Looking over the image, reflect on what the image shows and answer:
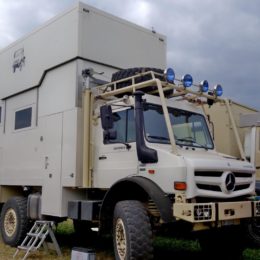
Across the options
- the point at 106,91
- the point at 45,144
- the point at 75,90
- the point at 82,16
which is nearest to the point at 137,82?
the point at 106,91

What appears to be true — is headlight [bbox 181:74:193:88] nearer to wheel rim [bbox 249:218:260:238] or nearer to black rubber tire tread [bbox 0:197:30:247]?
wheel rim [bbox 249:218:260:238]

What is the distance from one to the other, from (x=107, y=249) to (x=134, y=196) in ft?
9.24

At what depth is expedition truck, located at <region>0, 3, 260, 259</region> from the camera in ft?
20.4

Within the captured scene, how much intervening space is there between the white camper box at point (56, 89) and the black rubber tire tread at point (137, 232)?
1.77 metres

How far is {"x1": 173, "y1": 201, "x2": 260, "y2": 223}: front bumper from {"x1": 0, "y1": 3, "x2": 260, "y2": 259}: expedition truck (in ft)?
0.04

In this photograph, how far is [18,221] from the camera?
8.99 metres

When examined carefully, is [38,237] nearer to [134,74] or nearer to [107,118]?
[107,118]

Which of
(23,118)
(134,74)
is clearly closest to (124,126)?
(134,74)

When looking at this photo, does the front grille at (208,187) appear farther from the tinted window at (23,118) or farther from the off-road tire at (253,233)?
the tinted window at (23,118)

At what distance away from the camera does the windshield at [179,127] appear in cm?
684

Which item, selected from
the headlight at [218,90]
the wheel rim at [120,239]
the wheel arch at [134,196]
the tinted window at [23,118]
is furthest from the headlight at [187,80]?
the tinted window at [23,118]

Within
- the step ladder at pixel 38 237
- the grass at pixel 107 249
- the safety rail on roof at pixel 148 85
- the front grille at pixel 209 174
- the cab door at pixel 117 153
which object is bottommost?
the grass at pixel 107 249

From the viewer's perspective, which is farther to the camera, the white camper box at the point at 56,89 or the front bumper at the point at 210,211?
the white camper box at the point at 56,89

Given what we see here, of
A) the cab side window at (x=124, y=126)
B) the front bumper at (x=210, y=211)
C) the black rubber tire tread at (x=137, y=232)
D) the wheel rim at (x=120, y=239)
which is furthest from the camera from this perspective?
the cab side window at (x=124, y=126)
